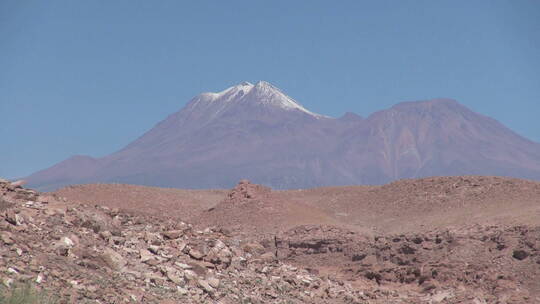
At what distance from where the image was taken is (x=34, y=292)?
10.6m

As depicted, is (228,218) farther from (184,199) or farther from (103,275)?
(103,275)

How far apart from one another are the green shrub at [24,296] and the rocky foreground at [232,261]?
27cm

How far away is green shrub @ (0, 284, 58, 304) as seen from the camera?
10094 mm

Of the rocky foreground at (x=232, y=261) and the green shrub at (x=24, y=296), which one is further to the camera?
the rocky foreground at (x=232, y=261)

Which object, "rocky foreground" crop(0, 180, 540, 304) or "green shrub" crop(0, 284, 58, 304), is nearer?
"green shrub" crop(0, 284, 58, 304)

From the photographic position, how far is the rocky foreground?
1235cm

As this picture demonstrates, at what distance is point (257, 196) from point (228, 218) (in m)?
2.37

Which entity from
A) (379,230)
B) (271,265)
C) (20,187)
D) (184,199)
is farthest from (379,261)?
(184,199)

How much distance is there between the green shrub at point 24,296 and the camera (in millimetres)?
10094

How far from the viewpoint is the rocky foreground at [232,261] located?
12352 millimetres

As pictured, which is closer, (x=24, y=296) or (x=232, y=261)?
(x=24, y=296)

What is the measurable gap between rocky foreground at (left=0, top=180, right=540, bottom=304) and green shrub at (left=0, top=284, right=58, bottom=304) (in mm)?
275

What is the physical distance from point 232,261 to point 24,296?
6.11 m

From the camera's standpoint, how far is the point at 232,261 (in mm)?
15812
